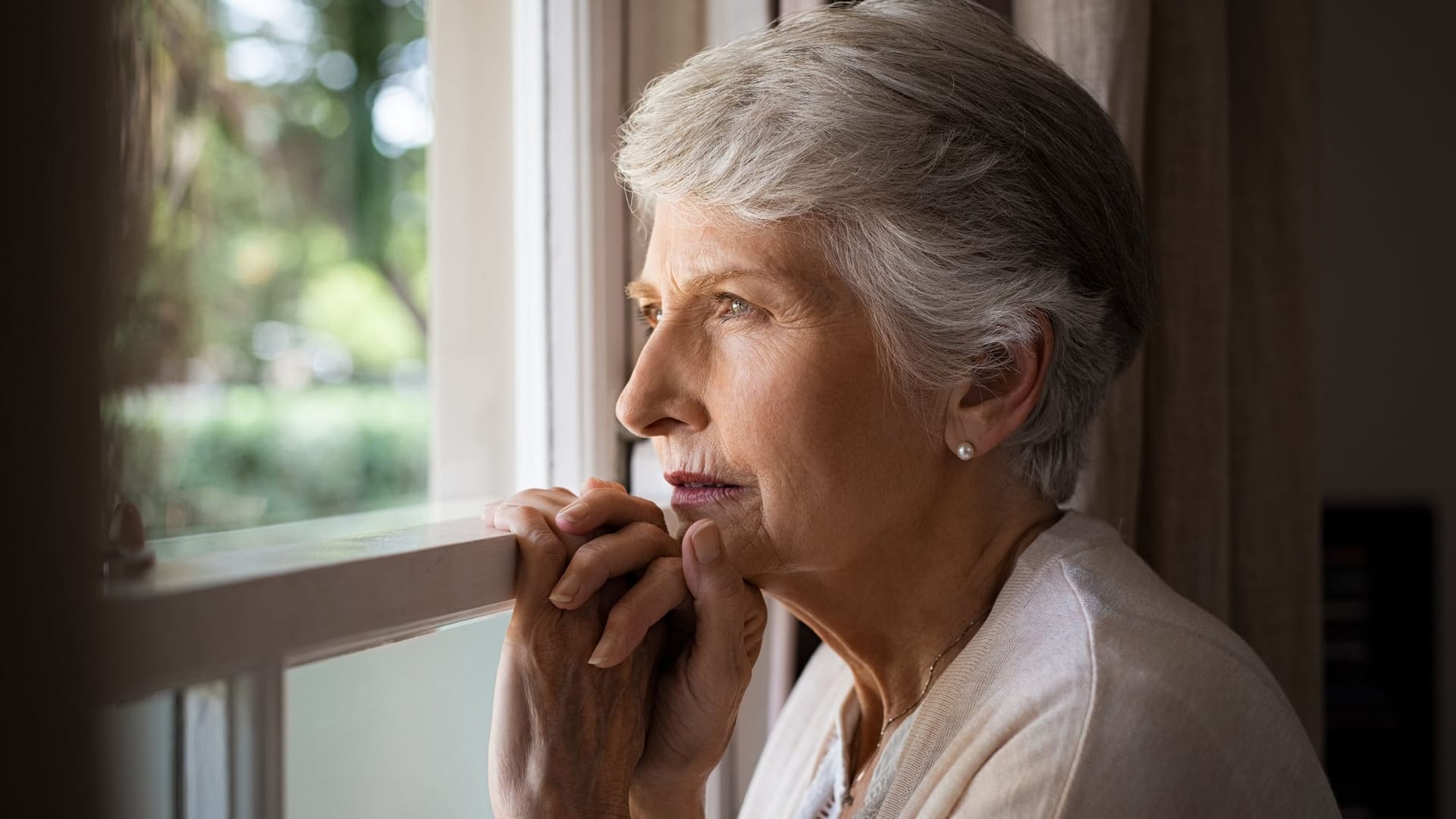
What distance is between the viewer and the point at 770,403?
0.93 m

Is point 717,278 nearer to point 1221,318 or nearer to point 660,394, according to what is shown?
point 660,394

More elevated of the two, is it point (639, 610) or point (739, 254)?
point (739, 254)

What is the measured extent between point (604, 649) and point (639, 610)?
44 millimetres

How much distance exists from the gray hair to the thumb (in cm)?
23

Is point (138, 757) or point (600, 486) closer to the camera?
point (138, 757)

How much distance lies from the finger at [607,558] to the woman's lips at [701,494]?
49mm

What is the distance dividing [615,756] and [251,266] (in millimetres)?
573

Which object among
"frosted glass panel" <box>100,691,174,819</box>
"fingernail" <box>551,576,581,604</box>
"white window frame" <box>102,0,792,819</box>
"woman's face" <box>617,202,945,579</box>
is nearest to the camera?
"frosted glass panel" <box>100,691,174,819</box>

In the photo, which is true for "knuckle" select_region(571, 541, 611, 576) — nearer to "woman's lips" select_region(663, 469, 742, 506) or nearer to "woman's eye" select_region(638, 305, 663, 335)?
"woman's lips" select_region(663, 469, 742, 506)

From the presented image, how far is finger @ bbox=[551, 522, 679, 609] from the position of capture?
33.0 inches

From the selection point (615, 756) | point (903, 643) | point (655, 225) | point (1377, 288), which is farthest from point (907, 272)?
point (1377, 288)

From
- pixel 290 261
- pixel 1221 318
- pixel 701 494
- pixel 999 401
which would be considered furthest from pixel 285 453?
pixel 1221 318

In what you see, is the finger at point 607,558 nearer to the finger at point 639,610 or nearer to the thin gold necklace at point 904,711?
the finger at point 639,610

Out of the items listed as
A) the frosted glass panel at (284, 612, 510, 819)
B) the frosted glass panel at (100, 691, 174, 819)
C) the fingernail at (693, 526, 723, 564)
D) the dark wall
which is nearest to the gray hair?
the fingernail at (693, 526, 723, 564)
